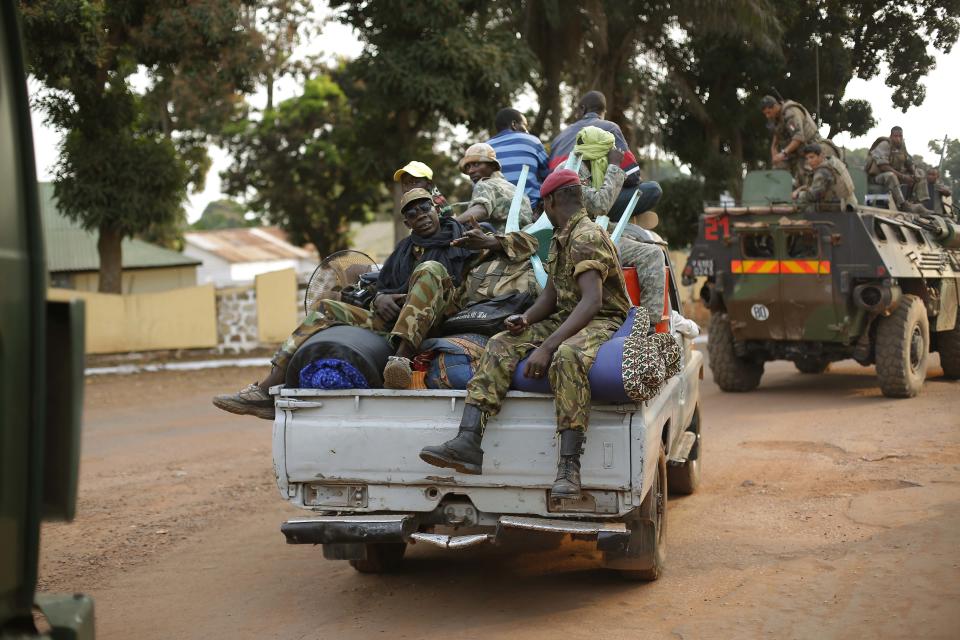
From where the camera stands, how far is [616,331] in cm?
546

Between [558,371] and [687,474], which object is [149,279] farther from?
[558,371]

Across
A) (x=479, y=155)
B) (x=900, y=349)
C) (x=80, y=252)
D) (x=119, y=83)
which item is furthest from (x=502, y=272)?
(x=80, y=252)

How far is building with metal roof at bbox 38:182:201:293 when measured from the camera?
29453mm

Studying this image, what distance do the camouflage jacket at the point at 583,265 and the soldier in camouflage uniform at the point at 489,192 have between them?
1.20 metres

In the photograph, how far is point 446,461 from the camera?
16.1 ft

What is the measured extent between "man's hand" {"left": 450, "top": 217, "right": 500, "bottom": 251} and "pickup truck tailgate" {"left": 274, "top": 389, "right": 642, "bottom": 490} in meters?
0.98

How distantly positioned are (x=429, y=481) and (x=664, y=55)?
2082 centimetres

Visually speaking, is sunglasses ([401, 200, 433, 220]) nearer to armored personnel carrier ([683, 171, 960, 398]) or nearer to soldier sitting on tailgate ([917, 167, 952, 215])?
armored personnel carrier ([683, 171, 960, 398])

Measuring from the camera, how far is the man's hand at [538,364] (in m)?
5.14

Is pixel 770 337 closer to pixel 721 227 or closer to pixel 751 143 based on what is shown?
pixel 721 227

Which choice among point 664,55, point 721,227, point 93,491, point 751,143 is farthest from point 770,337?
point 751,143

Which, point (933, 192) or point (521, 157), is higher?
point (933, 192)

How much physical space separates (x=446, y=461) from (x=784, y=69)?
71.1 feet

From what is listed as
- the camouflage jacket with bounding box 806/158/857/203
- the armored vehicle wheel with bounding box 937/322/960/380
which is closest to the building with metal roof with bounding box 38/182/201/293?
the camouflage jacket with bounding box 806/158/857/203
